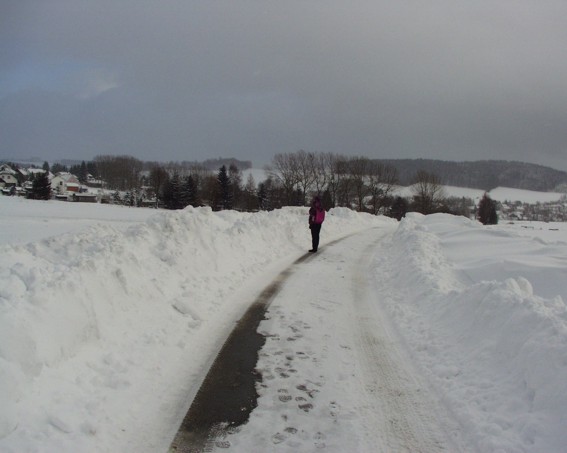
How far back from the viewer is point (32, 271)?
16.8 feet

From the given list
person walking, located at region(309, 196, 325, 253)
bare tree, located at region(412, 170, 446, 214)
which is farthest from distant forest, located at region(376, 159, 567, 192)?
person walking, located at region(309, 196, 325, 253)

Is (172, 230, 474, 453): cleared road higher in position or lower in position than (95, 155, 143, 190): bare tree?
lower

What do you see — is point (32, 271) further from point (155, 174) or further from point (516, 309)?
point (155, 174)

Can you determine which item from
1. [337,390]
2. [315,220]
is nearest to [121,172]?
[315,220]

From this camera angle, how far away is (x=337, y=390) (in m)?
4.47

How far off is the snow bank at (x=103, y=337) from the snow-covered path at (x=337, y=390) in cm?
89

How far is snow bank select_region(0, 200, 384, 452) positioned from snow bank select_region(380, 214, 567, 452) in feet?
9.84

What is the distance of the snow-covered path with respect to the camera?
11.8ft

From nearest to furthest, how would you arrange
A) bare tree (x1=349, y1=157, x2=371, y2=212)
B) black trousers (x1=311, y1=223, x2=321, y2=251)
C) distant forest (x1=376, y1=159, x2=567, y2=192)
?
black trousers (x1=311, y1=223, x2=321, y2=251), bare tree (x1=349, y1=157, x2=371, y2=212), distant forest (x1=376, y1=159, x2=567, y2=192)

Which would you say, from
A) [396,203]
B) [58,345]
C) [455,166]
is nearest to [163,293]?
[58,345]

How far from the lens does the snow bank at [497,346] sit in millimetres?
3673

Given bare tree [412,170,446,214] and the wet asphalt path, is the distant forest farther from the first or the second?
the wet asphalt path

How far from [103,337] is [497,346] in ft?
16.6

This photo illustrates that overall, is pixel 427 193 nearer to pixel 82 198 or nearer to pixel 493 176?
pixel 82 198
